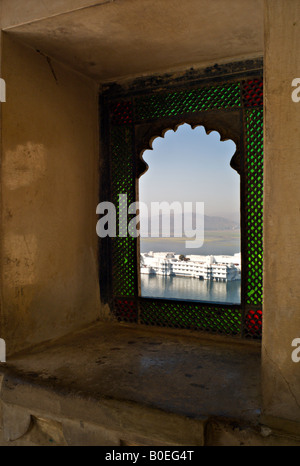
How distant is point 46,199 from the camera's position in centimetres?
357

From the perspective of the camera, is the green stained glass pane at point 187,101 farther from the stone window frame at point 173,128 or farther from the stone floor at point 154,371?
the stone floor at point 154,371

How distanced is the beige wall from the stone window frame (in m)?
0.20

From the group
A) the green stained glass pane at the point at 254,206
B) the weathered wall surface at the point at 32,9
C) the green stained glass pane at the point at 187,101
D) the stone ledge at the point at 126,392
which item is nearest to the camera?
the stone ledge at the point at 126,392

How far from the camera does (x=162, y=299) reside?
13.0 feet

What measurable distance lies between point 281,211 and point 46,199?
226 centimetres

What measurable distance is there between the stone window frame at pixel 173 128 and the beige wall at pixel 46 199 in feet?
0.67

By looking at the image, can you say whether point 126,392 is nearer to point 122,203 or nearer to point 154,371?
point 154,371

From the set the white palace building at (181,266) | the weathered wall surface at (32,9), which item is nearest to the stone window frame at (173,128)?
the weathered wall surface at (32,9)

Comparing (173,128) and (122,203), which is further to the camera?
(122,203)

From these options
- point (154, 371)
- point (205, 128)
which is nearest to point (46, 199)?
point (205, 128)

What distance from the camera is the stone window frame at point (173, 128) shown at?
354cm

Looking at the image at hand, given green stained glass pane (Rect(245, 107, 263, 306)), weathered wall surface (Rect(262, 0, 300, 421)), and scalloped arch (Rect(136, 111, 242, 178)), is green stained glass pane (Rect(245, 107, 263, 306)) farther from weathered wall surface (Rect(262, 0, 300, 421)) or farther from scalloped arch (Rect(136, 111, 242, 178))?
weathered wall surface (Rect(262, 0, 300, 421))

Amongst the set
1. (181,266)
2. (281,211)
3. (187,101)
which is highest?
(187,101)
